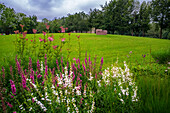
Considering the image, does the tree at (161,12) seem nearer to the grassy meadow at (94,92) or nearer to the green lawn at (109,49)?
the green lawn at (109,49)

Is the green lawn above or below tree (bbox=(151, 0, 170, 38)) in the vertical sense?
below


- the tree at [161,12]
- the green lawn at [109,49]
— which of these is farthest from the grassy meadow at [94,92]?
the tree at [161,12]

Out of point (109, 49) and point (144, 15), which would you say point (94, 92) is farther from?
point (144, 15)

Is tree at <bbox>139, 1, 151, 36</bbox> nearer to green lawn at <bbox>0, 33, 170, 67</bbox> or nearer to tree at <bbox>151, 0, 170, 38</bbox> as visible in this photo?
tree at <bbox>151, 0, 170, 38</bbox>

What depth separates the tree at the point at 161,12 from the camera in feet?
122

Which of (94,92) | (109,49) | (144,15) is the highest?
(144,15)

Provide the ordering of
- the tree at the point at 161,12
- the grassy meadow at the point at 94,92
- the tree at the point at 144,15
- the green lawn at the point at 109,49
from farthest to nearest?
the tree at the point at 144,15
the tree at the point at 161,12
the green lawn at the point at 109,49
the grassy meadow at the point at 94,92

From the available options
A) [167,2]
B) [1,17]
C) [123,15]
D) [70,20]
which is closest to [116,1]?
[123,15]

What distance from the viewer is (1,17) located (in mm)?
30891

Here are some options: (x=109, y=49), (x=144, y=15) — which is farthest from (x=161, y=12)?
(x=109, y=49)

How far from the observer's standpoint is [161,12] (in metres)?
38.0

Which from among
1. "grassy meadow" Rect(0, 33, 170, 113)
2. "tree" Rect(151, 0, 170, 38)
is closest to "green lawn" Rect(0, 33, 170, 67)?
"grassy meadow" Rect(0, 33, 170, 113)

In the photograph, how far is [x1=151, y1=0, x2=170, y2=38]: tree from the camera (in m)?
37.1

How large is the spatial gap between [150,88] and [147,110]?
751 mm
